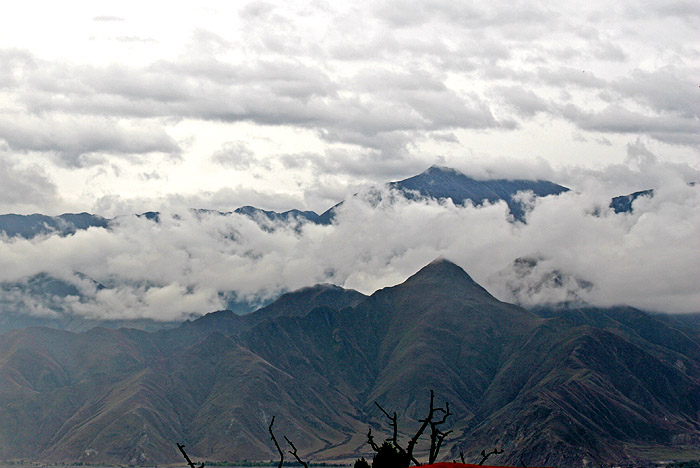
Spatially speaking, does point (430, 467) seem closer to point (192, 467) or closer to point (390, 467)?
point (192, 467)

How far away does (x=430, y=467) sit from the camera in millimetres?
52469

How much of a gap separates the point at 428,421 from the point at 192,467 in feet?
44.8

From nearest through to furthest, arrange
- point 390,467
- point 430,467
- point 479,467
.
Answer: point 430,467 < point 479,467 < point 390,467

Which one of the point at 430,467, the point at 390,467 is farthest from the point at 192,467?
the point at 390,467

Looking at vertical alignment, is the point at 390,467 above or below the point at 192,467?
below

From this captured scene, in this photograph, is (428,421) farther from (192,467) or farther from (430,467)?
(192,467)

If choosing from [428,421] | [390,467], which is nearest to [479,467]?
[428,421]

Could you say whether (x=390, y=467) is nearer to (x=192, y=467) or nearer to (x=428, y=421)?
(x=428, y=421)

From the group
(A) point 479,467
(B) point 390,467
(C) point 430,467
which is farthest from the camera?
(B) point 390,467

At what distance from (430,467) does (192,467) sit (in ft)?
43.1

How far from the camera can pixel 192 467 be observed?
2126 inches

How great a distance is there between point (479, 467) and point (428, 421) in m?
3.90

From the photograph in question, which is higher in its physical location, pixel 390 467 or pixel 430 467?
pixel 430 467

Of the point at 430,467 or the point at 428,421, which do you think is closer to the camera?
the point at 430,467
